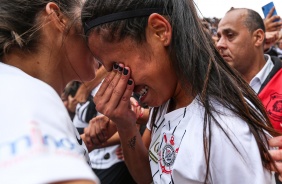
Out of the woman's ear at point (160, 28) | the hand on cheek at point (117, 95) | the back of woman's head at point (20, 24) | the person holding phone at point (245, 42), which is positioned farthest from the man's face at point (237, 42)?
the back of woman's head at point (20, 24)

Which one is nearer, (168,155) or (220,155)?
(220,155)

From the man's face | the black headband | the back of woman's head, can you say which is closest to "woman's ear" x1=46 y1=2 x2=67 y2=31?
the back of woman's head

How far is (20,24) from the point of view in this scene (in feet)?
3.85

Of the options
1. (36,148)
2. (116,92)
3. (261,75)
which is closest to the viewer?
(36,148)

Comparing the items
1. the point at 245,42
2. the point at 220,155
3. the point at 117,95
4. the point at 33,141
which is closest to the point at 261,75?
the point at 245,42

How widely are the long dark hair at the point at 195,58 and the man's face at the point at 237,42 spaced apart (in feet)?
7.10

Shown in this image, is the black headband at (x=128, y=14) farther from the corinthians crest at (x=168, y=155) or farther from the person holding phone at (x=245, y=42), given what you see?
the person holding phone at (x=245, y=42)

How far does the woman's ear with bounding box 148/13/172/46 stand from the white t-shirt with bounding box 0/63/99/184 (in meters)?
0.64

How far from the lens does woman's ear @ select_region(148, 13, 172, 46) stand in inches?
48.5

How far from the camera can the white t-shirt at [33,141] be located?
57 centimetres

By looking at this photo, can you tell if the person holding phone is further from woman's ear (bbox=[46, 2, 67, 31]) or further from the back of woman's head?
the back of woman's head

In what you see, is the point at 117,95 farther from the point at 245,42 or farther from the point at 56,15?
the point at 245,42

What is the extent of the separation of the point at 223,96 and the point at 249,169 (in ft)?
0.82

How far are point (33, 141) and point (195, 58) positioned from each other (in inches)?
29.6
